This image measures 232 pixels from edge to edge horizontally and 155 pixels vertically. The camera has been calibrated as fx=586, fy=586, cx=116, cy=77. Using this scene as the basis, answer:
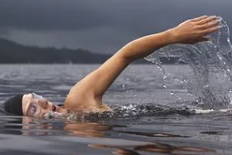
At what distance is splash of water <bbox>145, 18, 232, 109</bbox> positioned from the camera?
9.62 m

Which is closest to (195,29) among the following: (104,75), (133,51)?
(133,51)

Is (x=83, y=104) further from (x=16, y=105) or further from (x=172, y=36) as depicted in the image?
(x=172, y=36)

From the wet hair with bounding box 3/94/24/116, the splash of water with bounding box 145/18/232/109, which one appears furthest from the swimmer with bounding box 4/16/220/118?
the splash of water with bounding box 145/18/232/109

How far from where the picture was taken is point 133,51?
8.25 m

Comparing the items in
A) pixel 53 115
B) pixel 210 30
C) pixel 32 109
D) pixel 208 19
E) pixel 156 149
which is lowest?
pixel 156 149

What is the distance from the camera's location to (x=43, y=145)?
580cm

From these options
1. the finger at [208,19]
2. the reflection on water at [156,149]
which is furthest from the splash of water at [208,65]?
the reflection on water at [156,149]

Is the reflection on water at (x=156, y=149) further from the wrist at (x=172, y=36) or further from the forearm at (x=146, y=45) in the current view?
the forearm at (x=146, y=45)

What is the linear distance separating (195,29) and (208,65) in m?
3.09

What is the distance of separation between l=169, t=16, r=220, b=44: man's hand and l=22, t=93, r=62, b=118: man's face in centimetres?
229

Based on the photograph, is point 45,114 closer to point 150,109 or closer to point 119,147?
point 150,109

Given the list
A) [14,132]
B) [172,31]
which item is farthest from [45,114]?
[172,31]

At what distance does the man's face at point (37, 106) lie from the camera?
349 inches

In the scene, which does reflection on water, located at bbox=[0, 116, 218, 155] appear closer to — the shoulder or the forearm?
the shoulder
